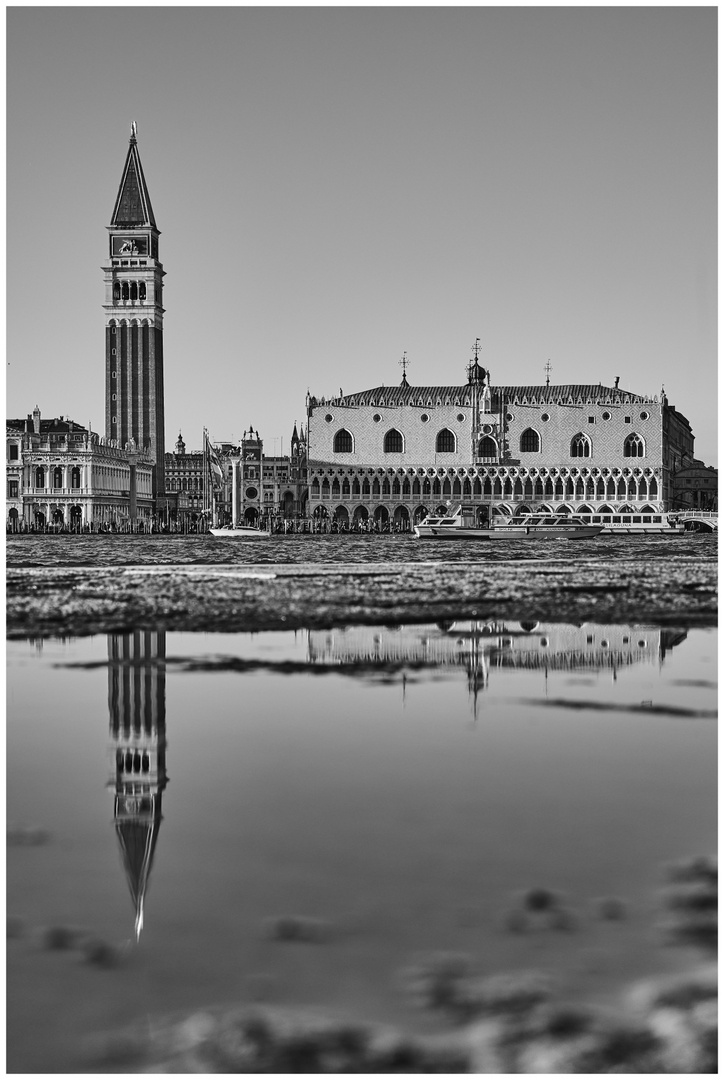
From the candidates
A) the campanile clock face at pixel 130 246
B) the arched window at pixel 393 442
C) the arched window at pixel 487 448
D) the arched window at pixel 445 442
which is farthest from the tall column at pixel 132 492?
the arched window at pixel 487 448

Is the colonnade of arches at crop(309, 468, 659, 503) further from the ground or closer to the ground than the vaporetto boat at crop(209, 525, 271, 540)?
further from the ground

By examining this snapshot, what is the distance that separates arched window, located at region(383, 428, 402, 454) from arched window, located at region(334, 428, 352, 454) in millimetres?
3327

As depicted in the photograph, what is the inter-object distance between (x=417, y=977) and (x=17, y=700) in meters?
6.08

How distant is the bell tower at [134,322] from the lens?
119250 mm

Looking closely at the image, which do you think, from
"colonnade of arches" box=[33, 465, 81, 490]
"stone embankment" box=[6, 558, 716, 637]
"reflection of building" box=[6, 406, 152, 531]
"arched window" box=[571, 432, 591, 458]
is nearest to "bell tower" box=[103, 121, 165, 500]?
"reflection of building" box=[6, 406, 152, 531]

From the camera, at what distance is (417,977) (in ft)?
15.1

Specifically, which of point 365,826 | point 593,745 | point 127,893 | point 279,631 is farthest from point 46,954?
point 279,631

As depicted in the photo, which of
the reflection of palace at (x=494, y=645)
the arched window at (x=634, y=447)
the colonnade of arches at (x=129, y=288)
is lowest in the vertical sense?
the reflection of palace at (x=494, y=645)

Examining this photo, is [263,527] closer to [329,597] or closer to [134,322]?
[134,322]

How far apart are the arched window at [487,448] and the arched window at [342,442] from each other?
471 inches

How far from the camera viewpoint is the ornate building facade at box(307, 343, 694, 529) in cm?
10712

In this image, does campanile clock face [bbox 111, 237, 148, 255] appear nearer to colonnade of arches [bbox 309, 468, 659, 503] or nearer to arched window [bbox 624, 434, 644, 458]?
colonnade of arches [bbox 309, 468, 659, 503]

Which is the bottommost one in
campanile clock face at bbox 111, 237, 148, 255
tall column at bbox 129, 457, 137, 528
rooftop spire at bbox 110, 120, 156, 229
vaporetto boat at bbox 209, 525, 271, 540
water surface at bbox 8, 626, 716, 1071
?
water surface at bbox 8, 626, 716, 1071

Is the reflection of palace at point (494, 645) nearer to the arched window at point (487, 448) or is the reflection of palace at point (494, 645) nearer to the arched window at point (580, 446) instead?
the arched window at point (487, 448)
